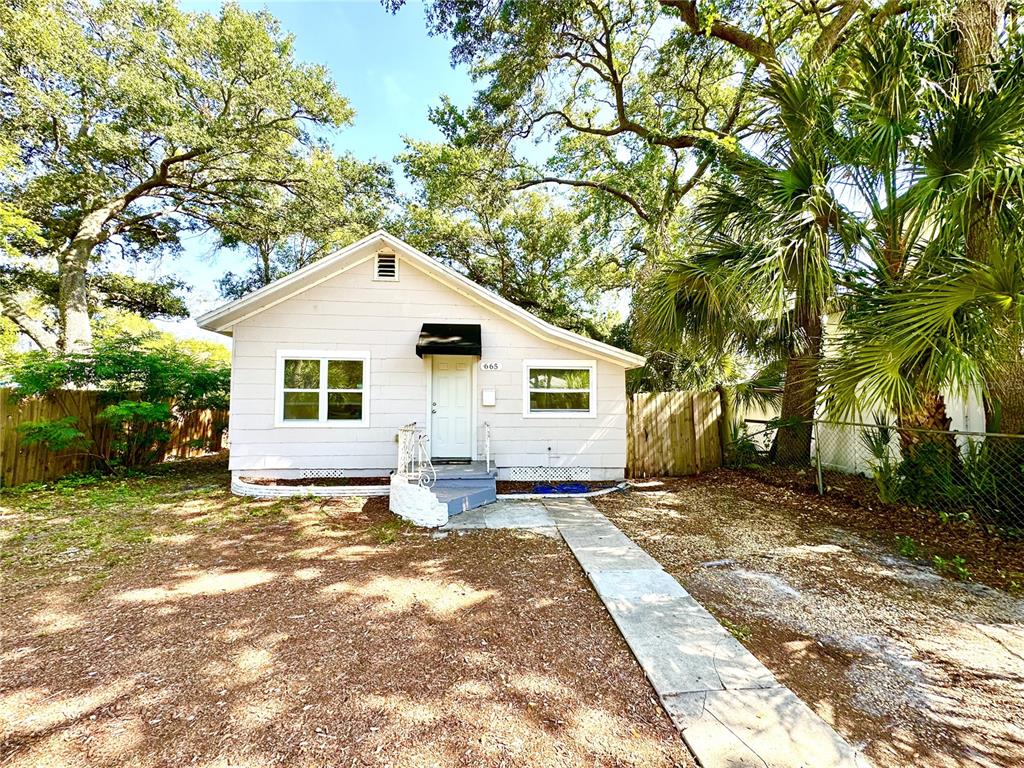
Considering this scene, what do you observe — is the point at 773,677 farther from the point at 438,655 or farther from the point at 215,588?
the point at 215,588

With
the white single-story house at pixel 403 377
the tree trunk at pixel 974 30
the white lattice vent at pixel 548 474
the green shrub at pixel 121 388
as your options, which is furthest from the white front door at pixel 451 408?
the tree trunk at pixel 974 30

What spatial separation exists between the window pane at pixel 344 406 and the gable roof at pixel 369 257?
223cm

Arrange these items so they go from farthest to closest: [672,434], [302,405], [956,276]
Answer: [672,434] → [302,405] → [956,276]

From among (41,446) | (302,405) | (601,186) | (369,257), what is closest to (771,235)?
(369,257)

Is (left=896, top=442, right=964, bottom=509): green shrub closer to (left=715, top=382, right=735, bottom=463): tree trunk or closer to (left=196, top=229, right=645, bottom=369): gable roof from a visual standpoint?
(left=715, top=382, right=735, bottom=463): tree trunk

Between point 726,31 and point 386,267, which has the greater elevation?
point 726,31

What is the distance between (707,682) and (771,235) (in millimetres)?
5366

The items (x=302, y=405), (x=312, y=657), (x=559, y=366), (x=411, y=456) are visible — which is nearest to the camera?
(x=312, y=657)

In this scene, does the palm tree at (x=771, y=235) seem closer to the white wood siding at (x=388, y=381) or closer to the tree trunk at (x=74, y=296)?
the white wood siding at (x=388, y=381)

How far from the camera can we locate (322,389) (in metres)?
8.64

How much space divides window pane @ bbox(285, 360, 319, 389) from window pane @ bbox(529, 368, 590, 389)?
4511 mm

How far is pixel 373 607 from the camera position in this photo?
3.77 metres

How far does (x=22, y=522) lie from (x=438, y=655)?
7122mm

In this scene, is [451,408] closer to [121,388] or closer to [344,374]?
[344,374]
